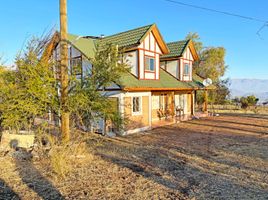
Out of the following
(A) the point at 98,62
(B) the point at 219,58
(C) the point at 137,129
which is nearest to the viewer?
(A) the point at 98,62

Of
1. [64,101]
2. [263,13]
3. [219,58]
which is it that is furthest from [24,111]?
[219,58]

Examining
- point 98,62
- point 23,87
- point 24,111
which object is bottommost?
point 24,111

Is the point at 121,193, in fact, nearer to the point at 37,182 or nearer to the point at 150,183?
the point at 150,183

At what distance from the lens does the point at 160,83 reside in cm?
1519

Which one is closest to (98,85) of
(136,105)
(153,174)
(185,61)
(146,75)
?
(153,174)

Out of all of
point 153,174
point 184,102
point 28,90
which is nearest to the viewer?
point 153,174

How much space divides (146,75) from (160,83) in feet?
4.76

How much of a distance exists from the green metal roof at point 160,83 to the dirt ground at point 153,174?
368 centimetres

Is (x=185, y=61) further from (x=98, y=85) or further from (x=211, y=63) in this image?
(x=211, y=63)

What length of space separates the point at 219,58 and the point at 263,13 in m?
19.8

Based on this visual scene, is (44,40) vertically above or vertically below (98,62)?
above

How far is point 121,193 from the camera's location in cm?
501

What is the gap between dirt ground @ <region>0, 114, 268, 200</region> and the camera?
Answer: 5008mm

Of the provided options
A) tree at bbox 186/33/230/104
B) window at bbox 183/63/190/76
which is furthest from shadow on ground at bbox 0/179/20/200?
tree at bbox 186/33/230/104
